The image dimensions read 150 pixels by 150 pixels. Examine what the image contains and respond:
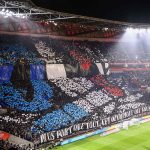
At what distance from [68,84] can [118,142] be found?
14338 millimetres

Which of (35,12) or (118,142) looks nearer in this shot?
(118,142)

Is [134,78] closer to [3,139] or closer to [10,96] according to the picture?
[10,96]

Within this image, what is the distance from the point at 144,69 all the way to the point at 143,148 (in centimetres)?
3067

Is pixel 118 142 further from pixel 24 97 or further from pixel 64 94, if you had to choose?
pixel 24 97

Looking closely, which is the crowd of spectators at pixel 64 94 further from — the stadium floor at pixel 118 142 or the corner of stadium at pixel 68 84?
the stadium floor at pixel 118 142

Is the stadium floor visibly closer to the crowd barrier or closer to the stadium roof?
the crowd barrier

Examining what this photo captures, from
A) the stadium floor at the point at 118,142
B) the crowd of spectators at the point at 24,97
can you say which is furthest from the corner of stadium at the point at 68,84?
the crowd of spectators at the point at 24,97

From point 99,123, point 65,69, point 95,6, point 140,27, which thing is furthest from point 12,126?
point 140,27

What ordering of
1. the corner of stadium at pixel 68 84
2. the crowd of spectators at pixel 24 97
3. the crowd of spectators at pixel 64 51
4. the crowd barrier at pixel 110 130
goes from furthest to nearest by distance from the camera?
the crowd of spectators at pixel 64 51 < the crowd of spectators at pixel 24 97 < the crowd barrier at pixel 110 130 < the corner of stadium at pixel 68 84

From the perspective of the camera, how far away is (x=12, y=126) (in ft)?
91.7

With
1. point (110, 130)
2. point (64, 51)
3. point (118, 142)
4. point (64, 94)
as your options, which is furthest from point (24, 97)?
point (64, 51)

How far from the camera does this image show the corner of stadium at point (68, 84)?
29533 mm

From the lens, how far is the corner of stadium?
29533 millimetres

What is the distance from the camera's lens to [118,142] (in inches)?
1177
